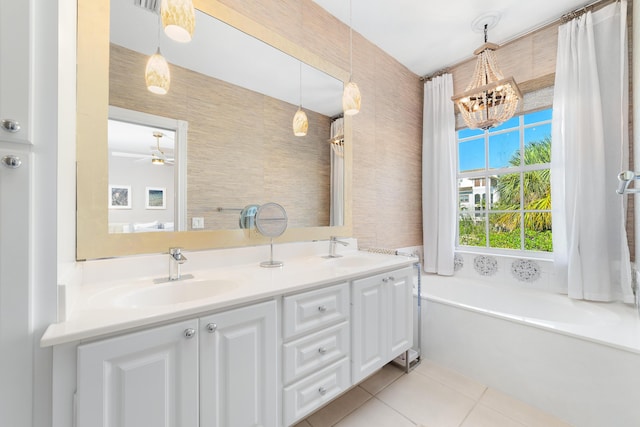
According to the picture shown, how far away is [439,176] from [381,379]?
2.02 meters

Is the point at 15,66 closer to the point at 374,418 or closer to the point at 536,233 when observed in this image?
the point at 374,418

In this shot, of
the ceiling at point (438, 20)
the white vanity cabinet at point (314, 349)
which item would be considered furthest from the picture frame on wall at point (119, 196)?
the ceiling at point (438, 20)

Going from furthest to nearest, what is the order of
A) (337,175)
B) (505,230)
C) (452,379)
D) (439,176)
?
(439,176) < (505,230) < (337,175) < (452,379)

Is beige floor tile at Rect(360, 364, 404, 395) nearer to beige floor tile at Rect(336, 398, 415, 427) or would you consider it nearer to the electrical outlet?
beige floor tile at Rect(336, 398, 415, 427)

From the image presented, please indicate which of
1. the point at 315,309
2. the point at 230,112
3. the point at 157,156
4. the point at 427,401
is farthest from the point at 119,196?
the point at 427,401

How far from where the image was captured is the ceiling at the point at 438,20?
198 centimetres

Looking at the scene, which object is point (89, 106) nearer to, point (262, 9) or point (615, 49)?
point (262, 9)

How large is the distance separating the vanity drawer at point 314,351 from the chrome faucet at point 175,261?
0.59 metres

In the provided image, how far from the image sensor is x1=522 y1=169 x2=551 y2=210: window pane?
2.44 meters

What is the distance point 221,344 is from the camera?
91cm

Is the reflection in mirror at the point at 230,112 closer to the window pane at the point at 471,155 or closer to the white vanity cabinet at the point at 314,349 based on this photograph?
the white vanity cabinet at the point at 314,349

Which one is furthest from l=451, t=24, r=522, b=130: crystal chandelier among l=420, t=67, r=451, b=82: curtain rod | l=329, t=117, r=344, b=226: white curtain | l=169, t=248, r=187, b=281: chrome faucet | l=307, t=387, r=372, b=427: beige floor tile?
l=169, t=248, r=187, b=281: chrome faucet

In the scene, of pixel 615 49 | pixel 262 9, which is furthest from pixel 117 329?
pixel 615 49

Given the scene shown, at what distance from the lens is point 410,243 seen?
2859mm
